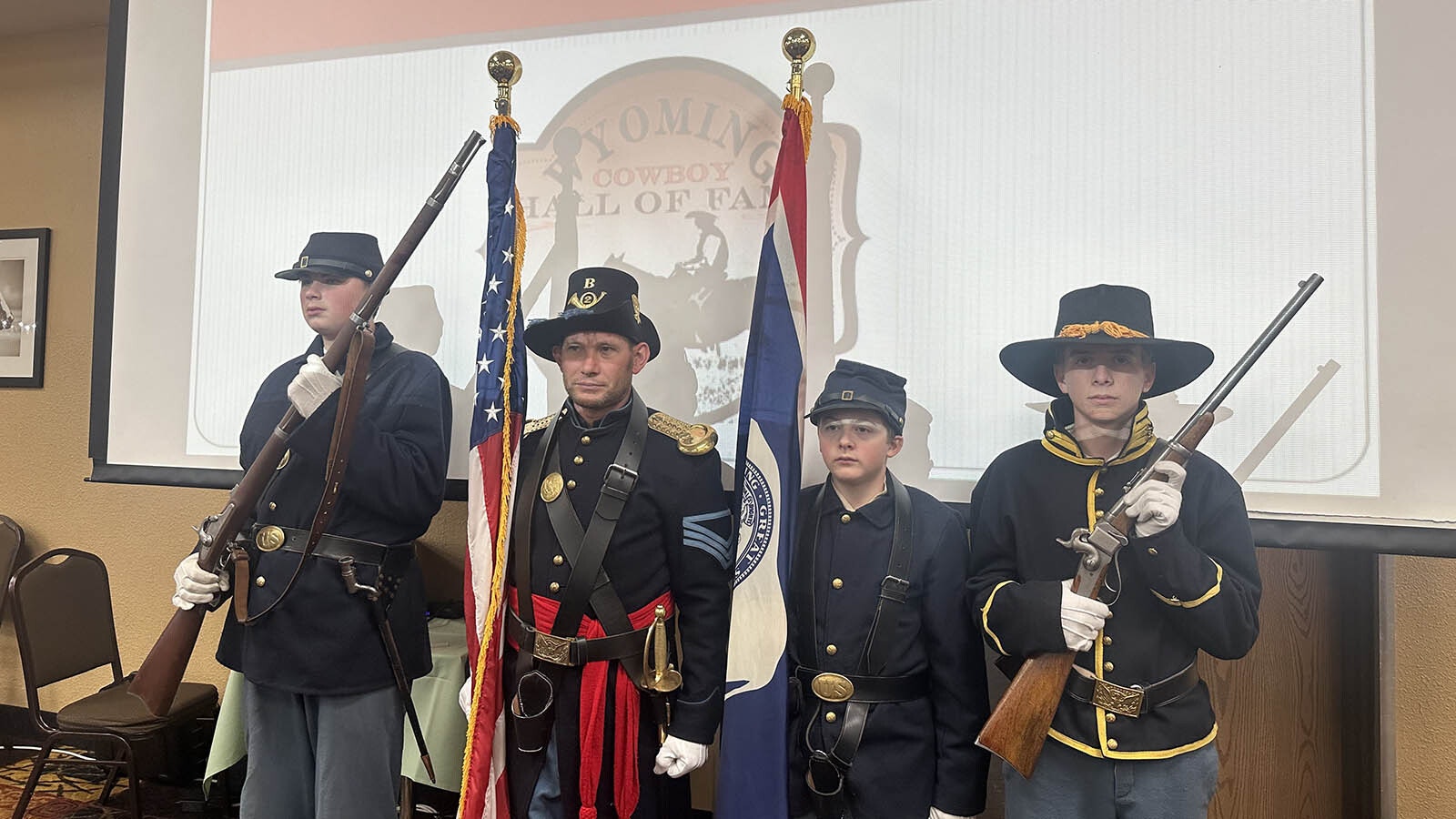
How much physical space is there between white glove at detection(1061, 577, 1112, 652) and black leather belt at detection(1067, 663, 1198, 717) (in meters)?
0.11

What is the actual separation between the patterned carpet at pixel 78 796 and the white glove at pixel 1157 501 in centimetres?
312

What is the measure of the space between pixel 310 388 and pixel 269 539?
399 millimetres

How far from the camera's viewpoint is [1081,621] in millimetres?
1492

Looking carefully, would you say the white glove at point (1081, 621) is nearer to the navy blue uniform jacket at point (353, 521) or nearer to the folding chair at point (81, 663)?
the navy blue uniform jacket at point (353, 521)

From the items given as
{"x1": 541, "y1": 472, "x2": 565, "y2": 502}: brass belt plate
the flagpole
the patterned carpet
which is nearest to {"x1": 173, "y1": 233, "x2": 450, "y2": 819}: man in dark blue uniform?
the flagpole

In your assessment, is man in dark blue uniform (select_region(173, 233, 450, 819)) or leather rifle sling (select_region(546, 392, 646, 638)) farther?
man in dark blue uniform (select_region(173, 233, 450, 819))

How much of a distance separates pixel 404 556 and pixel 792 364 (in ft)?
3.61

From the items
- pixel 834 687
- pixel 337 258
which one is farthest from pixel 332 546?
pixel 834 687

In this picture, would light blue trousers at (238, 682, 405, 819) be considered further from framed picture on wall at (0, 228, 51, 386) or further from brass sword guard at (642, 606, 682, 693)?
framed picture on wall at (0, 228, 51, 386)

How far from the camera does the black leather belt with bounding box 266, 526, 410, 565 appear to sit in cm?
189

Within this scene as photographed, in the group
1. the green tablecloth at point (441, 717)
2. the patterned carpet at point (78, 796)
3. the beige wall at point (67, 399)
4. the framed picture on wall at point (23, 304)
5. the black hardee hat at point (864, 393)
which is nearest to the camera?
the black hardee hat at point (864, 393)

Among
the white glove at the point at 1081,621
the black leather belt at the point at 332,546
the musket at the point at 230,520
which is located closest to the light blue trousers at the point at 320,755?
the musket at the point at 230,520

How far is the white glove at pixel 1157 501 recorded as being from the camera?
1.44 meters

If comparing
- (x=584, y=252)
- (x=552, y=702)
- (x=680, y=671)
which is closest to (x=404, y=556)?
(x=552, y=702)
